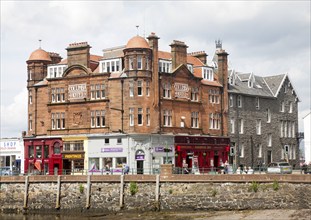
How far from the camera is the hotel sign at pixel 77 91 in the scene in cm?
7662

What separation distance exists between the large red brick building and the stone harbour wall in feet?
36.4

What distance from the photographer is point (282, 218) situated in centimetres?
4838

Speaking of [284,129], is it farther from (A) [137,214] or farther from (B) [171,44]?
(A) [137,214]

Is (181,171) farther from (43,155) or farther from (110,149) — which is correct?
(43,155)

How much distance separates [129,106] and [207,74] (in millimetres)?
14450

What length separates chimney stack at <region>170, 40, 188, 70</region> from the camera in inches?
3076

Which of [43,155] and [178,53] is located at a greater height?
[178,53]

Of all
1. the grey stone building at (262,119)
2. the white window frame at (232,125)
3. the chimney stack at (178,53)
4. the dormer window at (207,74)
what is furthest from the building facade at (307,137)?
the chimney stack at (178,53)

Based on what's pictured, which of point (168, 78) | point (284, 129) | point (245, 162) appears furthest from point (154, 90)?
point (284, 129)

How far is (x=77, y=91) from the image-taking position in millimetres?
77125

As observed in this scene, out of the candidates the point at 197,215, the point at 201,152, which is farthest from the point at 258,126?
→ the point at 197,215

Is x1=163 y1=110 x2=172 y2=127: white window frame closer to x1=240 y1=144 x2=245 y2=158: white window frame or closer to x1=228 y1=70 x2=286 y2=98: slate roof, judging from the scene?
x1=228 y1=70 x2=286 y2=98: slate roof

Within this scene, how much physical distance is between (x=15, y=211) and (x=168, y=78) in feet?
79.7

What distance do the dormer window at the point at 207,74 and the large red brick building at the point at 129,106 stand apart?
0.13 m
